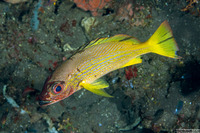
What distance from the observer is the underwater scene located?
4.33m

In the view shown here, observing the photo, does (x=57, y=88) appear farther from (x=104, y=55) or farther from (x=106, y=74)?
(x=106, y=74)

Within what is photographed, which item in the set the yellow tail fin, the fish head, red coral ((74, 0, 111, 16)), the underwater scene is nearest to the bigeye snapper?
the yellow tail fin

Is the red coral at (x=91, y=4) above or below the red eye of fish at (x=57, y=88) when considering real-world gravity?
above

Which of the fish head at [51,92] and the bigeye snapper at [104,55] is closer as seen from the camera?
the fish head at [51,92]

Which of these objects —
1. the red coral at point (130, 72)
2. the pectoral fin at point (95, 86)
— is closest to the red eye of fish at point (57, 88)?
the pectoral fin at point (95, 86)

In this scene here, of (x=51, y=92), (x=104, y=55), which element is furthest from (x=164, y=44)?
(x=51, y=92)

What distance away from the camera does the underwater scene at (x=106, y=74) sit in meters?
4.33

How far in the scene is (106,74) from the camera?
462 centimetres

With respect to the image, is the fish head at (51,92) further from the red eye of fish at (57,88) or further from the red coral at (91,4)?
the red coral at (91,4)

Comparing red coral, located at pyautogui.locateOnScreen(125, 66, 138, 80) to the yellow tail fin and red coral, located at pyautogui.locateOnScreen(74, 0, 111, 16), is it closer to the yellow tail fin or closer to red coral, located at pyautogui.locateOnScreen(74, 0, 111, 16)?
the yellow tail fin

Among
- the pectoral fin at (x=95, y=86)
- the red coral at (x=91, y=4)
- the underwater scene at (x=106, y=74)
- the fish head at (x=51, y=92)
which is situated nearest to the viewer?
the fish head at (x=51, y=92)

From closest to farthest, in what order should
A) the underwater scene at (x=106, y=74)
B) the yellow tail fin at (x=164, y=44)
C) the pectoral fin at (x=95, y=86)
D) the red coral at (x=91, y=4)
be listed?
the pectoral fin at (x=95, y=86) < the yellow tail fin at (x=164, y=44) < the underwater scene at (x=106, y=74) < the red coral at (x=91, y=4)

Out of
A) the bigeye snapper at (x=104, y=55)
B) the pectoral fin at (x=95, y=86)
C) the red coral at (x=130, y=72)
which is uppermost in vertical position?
the bigeye snapper at (x=104, y=55)

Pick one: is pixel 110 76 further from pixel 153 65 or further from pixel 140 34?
pixel 140 34
